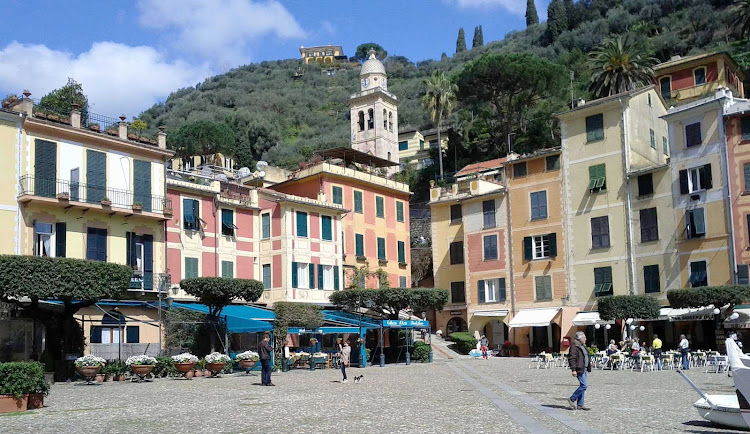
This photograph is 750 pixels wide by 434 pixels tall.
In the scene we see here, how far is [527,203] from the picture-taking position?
54000 mm

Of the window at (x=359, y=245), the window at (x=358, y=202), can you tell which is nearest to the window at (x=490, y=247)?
the window at (x=359, y=245)

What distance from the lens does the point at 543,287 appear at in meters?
52.6

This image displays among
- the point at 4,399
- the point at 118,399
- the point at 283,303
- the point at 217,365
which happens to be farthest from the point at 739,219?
the point at 4,399

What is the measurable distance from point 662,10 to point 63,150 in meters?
90.5

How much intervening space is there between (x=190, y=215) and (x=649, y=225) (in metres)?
26.3

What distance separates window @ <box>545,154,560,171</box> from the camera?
52875 millimetres

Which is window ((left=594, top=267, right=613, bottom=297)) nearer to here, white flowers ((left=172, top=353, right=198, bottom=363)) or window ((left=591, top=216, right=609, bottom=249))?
window ((left=591, top=216, right=609, bottom=249))

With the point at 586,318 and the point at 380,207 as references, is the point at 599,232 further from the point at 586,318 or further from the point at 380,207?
the point at 380,207

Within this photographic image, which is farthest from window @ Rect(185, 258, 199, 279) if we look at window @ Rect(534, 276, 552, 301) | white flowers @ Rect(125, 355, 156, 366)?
window @ Rect(534, 276, 552, 301)

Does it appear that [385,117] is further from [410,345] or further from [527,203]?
[410,345]

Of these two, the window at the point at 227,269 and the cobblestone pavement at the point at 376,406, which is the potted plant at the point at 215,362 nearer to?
the cobblestone pavement at the point at 376,406

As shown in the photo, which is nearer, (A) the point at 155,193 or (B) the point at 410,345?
(A) the point at 155,193

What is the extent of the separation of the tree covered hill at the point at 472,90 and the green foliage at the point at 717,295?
3456 centimetres

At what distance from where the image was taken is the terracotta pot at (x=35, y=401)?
18.4 m
